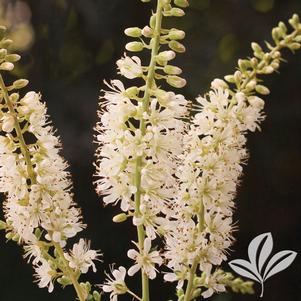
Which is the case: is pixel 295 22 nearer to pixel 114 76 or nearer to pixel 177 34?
pixel 177 34

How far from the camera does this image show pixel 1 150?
67cm

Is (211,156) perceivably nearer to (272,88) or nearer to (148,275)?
(148,275)

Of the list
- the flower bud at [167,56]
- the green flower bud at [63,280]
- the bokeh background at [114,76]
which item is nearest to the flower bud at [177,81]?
the flower bud at [167,56]

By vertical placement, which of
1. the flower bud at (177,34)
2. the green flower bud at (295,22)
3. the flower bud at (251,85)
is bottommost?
the flower bud at (251,85)

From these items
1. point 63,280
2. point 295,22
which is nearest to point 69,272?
point 63,280

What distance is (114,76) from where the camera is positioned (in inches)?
54.2

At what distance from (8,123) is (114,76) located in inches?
29.6

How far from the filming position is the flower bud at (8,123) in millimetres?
640

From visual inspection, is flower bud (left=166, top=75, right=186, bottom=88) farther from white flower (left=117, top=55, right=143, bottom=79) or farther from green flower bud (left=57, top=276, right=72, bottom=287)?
green flower bud (left=57, top=276, right=72, bottom=287)

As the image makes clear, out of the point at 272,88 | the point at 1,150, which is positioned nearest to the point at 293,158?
the point at 272,88

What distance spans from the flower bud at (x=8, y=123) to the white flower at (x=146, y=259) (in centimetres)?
19

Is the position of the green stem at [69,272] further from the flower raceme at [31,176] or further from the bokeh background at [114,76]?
the bokeh background at [114,76]

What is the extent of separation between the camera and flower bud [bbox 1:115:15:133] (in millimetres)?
640

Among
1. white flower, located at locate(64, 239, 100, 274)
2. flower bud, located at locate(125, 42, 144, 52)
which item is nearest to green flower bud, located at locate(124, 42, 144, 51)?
flower bud, located at locate(125, 42, 144, 52)
